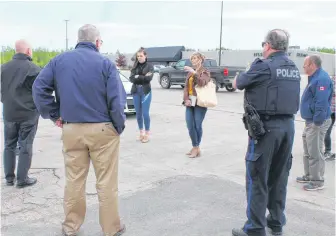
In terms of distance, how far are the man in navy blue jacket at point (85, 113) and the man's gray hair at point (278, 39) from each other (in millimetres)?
1469

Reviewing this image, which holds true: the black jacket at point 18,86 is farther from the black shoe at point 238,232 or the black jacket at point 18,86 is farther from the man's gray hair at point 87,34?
the black shoe at point 238,232

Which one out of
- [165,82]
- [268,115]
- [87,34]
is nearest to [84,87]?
[87,34]

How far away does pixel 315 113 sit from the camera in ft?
15.6

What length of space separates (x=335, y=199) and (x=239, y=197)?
121 cm

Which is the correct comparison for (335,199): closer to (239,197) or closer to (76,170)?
(239,197)

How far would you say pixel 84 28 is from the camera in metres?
3.47

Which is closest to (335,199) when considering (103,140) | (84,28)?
(103,140)

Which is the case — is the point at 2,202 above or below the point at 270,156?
below

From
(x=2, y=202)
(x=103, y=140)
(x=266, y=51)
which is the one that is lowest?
(x=2, y=202)

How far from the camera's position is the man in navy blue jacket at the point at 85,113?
A: 132 inches

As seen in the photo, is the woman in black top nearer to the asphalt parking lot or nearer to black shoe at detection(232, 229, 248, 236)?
the asphalt parking lot

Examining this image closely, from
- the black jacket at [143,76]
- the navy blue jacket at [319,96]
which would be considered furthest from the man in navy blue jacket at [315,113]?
the black jacket at [143,76]

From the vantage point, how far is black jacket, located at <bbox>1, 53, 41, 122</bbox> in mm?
4730

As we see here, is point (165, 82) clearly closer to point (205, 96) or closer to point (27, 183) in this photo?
point (205, 96)
